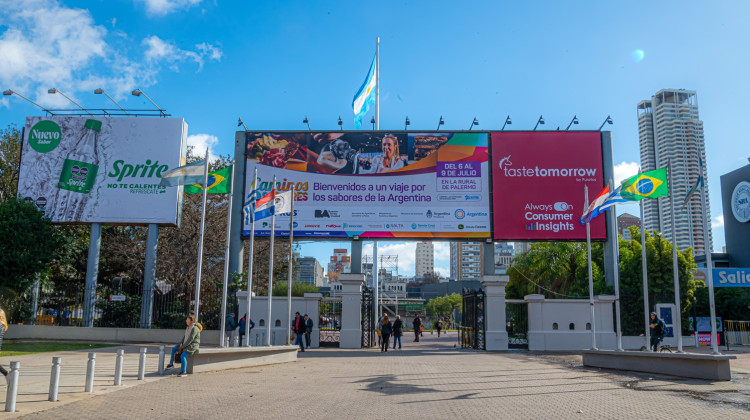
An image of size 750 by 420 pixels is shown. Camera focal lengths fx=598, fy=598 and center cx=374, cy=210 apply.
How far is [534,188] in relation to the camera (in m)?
28.2

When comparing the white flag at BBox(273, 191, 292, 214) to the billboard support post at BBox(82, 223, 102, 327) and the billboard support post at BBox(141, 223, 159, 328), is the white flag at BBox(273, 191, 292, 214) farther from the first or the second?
the billboard support post at BBox(82, 223, 102, 327)

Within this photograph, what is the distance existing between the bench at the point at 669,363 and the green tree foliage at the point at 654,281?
52.6 feet

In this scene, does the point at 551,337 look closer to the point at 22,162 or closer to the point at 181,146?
the point at 181,146

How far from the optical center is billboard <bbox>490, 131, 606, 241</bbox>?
27.8 m

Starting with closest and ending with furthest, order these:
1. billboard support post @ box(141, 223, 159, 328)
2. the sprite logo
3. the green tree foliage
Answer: billboard support post @ box(141, 223, 159, 328)
the sprite logo
the green tree foliage

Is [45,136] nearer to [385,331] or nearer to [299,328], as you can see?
[299,328]

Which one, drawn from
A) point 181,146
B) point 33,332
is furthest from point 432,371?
point 33,332

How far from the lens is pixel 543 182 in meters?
28.3

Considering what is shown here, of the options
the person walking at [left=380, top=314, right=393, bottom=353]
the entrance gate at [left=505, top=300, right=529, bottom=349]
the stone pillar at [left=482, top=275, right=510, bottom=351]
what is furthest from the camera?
the entrance gate at [left=505, top=300, right=529, bottom=349]

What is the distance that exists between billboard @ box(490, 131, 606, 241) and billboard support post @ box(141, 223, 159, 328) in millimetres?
15945

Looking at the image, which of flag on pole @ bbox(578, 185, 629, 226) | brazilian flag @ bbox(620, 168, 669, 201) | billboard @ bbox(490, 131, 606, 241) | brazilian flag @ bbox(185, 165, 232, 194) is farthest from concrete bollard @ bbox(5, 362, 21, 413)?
billboard @ bbox(490, 131, 606, 241)

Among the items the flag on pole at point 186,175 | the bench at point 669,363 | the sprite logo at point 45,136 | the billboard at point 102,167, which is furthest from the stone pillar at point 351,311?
the sprite logo at point 45,136

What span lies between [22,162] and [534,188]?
80.8 feet

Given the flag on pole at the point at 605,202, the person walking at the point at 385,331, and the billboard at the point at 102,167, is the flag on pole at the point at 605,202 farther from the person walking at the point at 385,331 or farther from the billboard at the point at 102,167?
the billboard at the point at 102,167
